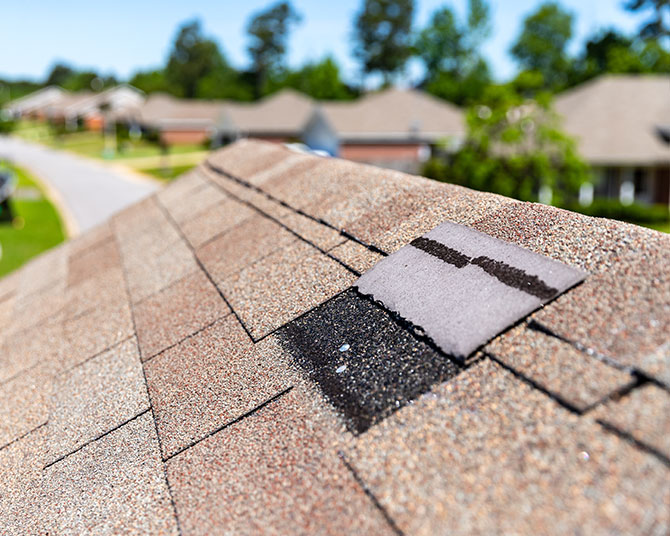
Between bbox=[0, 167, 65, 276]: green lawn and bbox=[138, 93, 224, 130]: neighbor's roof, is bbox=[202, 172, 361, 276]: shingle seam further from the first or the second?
bbox=[138, 93, 224, 130]: neighbor's roof

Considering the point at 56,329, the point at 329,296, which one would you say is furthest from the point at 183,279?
the point at 329,296

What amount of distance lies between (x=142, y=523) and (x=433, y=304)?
5.14ft

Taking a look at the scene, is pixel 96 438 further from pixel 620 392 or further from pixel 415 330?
pixel 620 392

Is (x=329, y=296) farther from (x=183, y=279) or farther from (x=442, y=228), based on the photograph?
(x=183, y=279)

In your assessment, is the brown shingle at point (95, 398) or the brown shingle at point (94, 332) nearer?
the brown shingle at point (95, 398)

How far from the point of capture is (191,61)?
106812 millimetres

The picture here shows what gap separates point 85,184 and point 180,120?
35.2 meters

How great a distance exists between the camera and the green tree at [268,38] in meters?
96.9

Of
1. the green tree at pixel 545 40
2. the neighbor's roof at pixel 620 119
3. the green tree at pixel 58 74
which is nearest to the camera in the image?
the neighbor's roof at pixel 620 119

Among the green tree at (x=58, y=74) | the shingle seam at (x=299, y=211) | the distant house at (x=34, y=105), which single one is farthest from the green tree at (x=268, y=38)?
the green tree at (x=58, y=74)

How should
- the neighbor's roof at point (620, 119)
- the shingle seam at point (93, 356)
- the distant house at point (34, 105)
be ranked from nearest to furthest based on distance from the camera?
1. the shingle seam at point (93, 356)
2. the neighbor's roof at point (620, 119)
3. the distant house at point (34, 105)

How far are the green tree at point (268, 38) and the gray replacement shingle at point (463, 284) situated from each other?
9639 centimetres

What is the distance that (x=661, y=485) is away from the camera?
1717mm

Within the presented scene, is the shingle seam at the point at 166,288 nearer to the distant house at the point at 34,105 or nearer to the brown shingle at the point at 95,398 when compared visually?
the brown shingle at the point at 95,398
